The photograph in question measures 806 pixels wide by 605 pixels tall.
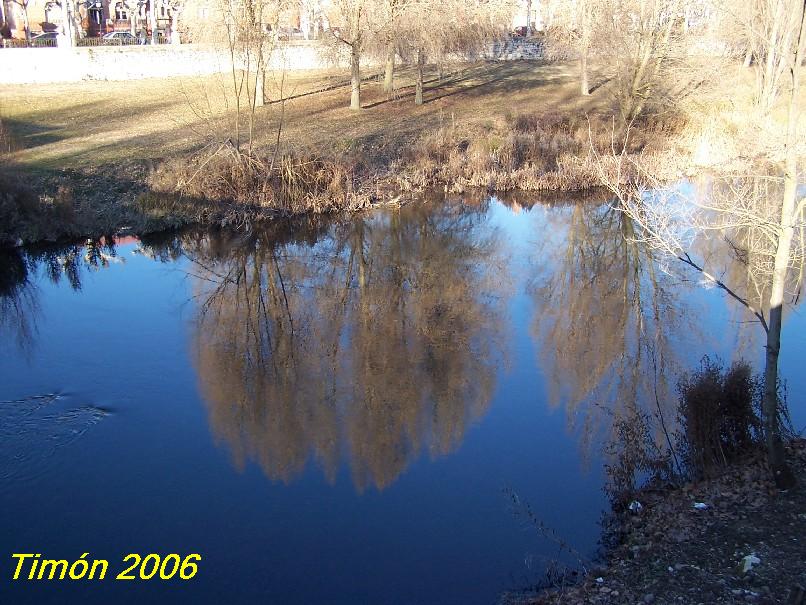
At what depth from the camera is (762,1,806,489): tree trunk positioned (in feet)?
22.0

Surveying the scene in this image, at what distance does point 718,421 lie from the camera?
858 cm

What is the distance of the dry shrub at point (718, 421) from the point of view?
27.9 feet

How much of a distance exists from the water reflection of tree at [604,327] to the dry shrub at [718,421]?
1.46 metres

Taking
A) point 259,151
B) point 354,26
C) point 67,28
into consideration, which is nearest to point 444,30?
point 354,26

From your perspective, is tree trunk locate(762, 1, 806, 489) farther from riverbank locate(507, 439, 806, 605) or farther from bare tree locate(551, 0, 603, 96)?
bare tree locate(551, 0, 603, 96)

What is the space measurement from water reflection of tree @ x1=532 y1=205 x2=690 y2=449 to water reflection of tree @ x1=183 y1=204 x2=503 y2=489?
39.4 inches

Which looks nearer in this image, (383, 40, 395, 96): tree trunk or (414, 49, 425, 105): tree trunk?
(414, 49, 425, 105): tree trunk

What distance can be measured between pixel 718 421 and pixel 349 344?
586 centimetres

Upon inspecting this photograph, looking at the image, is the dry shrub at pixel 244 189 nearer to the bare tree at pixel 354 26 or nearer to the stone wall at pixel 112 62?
the bare tree at pixel 354 26

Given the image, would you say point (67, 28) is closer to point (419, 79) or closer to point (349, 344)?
point (419, 79)

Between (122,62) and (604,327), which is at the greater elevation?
(122,62)

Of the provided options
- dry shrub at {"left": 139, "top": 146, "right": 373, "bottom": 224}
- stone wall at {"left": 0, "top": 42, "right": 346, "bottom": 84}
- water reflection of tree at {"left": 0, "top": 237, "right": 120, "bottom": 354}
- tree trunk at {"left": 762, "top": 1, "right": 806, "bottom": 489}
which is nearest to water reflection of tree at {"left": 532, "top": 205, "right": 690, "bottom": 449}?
tree trunk at {"left": 762, "top": 1, "right": 806, "bottom": 489}

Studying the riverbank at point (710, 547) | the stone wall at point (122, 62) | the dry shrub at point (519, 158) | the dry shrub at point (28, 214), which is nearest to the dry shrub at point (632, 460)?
the riverbank at point (710, 547)

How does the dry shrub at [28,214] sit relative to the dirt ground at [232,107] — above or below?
below
